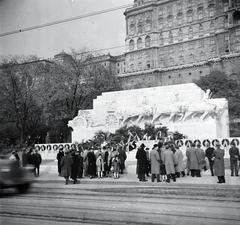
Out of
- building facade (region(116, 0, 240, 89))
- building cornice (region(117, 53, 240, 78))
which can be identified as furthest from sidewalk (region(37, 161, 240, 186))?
building cornice (region(117, 53, 240, 78))

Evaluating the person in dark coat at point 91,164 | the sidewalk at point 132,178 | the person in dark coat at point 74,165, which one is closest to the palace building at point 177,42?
the sidewalk at point 132,178

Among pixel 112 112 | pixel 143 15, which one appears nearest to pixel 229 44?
pixel 143 15

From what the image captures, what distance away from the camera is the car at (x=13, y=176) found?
35.6 feet

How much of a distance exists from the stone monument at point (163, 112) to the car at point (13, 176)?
15.0 m

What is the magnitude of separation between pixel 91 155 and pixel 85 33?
727cm

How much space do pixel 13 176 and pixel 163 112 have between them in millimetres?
16250

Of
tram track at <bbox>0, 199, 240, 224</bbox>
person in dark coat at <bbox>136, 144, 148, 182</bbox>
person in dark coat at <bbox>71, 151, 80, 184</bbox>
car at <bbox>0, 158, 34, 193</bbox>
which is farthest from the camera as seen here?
person in dark coat at <bbox>71, 151, 80, 184</bbox>

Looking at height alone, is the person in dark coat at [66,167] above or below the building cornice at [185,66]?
below

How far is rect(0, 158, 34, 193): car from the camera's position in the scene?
1085 centimetres

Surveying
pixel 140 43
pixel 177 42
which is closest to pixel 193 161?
pixel 177 42

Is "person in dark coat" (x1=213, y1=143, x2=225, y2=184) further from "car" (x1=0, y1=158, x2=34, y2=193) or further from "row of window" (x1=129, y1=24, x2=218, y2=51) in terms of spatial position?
"row of window" (x1=129, y1=24, x2=218, y2=51)

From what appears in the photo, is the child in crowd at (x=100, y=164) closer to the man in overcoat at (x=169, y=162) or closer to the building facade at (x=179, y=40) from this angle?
the man in overcoat at (x=169, y=162)

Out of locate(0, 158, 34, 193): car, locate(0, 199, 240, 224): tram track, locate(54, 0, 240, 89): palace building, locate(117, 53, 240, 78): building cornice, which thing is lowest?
locate(0, 199, 240, 224): tram track

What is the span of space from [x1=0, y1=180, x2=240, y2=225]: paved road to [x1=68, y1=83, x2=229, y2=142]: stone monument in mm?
13904
